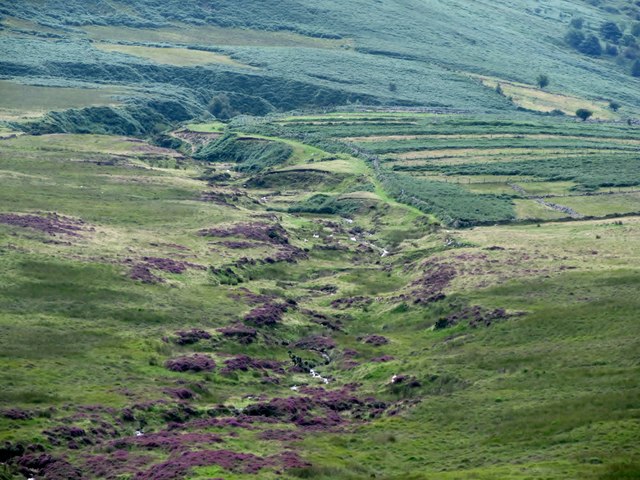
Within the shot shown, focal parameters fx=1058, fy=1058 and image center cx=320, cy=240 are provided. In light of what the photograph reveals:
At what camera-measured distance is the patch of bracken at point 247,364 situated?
2997 inches

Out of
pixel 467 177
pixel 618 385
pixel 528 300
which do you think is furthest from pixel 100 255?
pixel 467 177

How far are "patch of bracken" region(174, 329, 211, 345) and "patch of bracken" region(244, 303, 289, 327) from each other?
6.12 m

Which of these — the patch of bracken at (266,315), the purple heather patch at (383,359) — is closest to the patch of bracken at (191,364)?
the patch of bracken at (266,315)

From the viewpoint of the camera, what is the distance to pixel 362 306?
98438 millimetres

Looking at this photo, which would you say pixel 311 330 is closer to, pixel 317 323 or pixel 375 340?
pixel 317 323

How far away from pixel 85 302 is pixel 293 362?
17528 millimetres

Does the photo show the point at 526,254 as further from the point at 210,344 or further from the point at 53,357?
the point at 53,357

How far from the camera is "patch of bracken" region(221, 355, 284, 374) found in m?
76.1

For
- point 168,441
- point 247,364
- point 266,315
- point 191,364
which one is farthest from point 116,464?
point 266,315

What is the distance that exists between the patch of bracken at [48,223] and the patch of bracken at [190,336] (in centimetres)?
2790

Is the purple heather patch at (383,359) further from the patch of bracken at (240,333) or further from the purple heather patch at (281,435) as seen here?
the purple heather patch at (281,435)

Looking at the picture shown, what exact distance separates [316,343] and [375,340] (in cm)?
488

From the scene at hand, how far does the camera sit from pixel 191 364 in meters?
75.1

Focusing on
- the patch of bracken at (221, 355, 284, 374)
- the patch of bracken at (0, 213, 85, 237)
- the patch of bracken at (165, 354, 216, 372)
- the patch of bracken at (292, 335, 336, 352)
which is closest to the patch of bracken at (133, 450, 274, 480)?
the patch of bracken at (165, 354, 216, 372)
